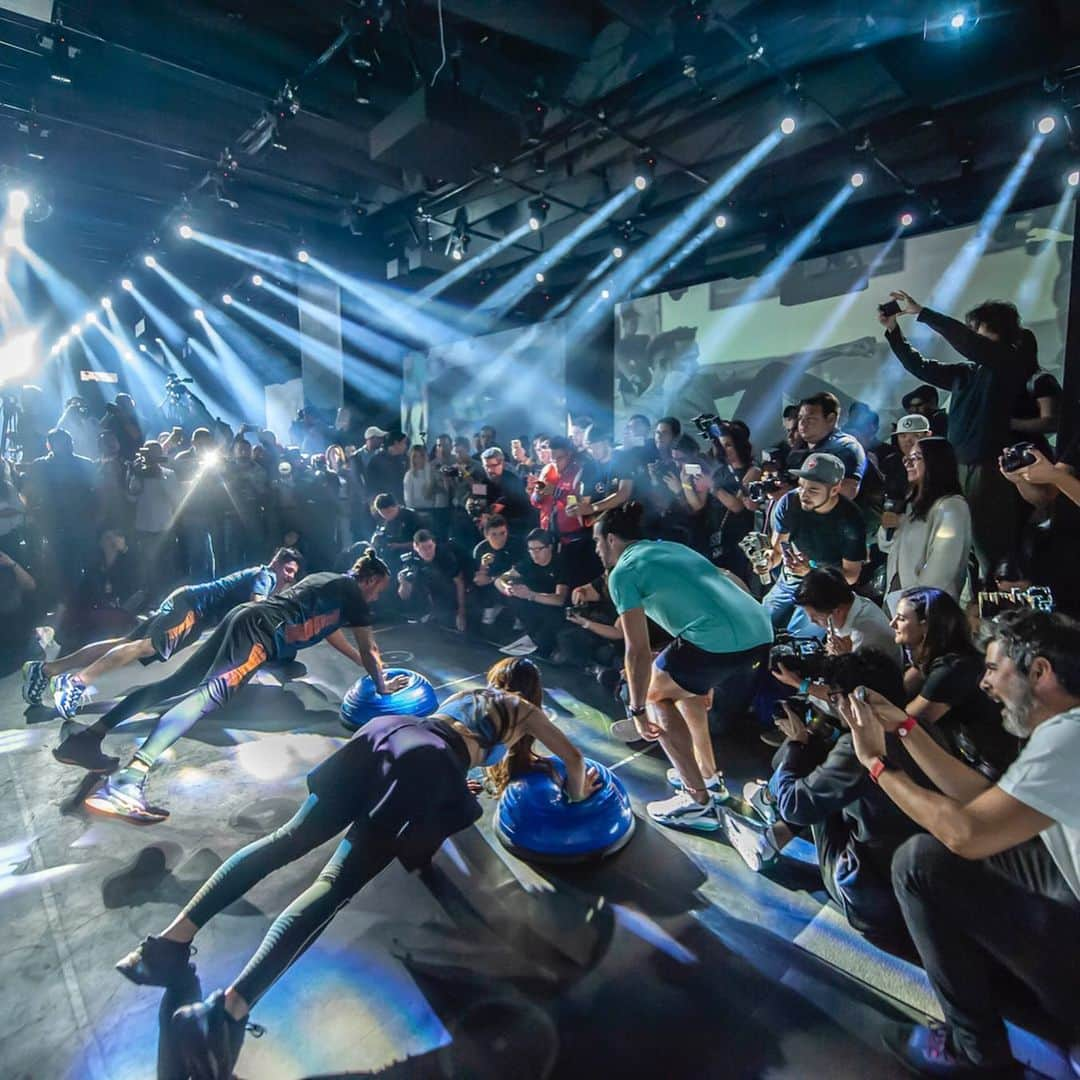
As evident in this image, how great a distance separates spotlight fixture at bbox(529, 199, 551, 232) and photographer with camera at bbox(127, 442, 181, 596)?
5.40 meters

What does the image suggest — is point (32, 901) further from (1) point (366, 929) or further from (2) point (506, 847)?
(2) point (506, 847)

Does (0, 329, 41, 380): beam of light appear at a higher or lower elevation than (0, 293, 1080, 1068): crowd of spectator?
higher

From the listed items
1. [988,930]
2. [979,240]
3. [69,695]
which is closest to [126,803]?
[69,695]

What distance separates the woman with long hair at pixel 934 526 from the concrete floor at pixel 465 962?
163 cm

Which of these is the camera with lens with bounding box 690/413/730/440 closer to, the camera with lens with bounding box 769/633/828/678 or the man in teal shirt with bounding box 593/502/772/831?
the man in teal shirt with bounding box 593/502/772/831

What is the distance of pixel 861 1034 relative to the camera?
6.77 feet

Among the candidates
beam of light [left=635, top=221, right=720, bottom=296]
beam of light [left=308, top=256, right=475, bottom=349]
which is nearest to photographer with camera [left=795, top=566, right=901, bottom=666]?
beam of light [left=635, top=221, right=720, bottom=296]

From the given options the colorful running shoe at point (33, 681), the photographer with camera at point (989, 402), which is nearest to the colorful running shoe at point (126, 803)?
the colorful running shoe at point (33, 681)

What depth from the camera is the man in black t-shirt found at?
5.73 metres

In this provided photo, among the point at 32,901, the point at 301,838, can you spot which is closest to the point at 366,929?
the point at 301,838

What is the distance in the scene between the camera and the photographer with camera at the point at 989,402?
379 centimetres

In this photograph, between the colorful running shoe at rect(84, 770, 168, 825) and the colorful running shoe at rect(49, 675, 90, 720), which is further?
the colorful running shoe at rect(49, 675, 90, 720)

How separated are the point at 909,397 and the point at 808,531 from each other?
10.4ft

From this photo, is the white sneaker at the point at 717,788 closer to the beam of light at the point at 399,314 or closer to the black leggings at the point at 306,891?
the black leggings at the point at 306,891
